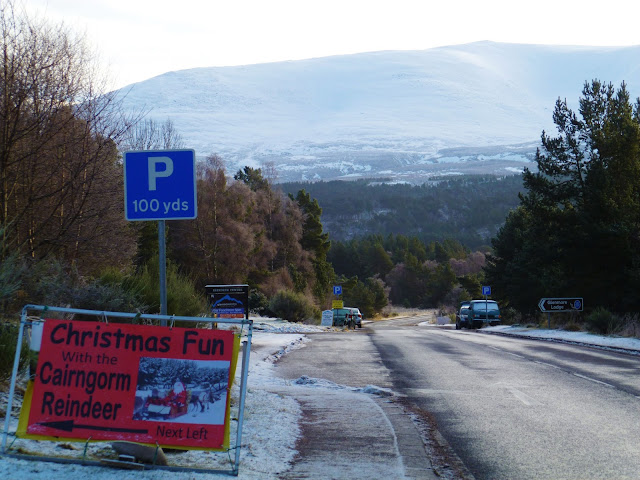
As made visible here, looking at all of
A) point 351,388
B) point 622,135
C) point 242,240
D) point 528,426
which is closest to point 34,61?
point 351,388

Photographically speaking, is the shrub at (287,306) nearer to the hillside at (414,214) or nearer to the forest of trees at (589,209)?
the forest of trees at (589,209)

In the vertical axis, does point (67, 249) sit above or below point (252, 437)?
above

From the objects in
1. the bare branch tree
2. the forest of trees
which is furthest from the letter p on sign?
the forest of trees

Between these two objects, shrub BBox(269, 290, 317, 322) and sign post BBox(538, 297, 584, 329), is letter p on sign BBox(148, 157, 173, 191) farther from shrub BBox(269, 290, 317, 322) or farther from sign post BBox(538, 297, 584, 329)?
shrub BBox(269, 290, 317, 322)

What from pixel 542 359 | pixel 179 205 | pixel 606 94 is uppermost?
pixel 606 94

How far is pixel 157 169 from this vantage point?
7.33 metres

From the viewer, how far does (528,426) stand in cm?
898

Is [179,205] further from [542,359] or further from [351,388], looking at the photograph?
[542,359]

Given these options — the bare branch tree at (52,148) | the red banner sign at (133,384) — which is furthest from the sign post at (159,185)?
the bare branch tree at (52,148)

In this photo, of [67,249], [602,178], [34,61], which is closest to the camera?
[34,61]

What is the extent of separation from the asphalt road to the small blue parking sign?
3.76 metres

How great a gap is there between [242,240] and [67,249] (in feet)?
112

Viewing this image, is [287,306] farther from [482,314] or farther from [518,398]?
[518,398]

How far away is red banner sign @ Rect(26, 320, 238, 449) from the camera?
5.41 m
